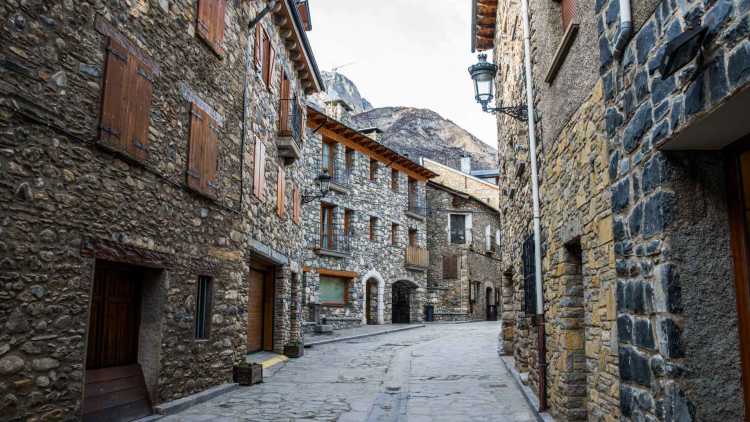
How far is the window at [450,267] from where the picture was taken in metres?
27.7

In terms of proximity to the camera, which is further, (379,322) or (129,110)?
(379,322)

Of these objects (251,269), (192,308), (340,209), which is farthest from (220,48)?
(340,209)

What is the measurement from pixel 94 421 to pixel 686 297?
5075mm

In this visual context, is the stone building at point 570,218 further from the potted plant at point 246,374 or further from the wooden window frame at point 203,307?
the wooden window frame at point 203,307

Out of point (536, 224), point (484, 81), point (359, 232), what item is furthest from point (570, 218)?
point (359, 232)

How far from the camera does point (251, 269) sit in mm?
11195

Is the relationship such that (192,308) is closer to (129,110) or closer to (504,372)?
(129,110)

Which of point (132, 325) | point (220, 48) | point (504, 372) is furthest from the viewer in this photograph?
point (504, 372)

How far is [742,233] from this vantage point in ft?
9.77

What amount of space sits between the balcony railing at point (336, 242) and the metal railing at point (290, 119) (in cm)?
739

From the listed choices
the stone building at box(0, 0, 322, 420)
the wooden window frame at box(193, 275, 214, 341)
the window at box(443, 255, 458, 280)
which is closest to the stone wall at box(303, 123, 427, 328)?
the window at box(443, 255, 458, 280)

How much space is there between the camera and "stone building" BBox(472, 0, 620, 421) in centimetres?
429

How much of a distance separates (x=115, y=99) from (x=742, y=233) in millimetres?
5189

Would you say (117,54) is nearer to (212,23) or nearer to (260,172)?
(212,23)
